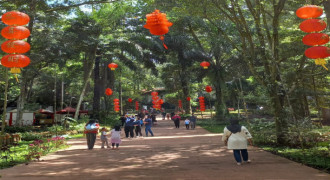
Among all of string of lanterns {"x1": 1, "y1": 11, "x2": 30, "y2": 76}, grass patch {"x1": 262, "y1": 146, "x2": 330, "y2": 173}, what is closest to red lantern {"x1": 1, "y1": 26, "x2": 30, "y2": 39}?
string of lanterns {"x1": 1, "y1": 11, "x2": 30, "y2": 76}

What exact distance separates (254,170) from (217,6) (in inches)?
229

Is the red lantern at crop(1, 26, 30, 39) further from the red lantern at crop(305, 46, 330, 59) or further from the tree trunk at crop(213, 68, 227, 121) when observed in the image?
the tree trunk at crop(213, 68, 227, 121)

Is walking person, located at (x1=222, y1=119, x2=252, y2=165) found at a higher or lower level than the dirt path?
higher

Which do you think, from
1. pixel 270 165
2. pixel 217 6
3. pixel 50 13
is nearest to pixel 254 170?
pixel 270 165

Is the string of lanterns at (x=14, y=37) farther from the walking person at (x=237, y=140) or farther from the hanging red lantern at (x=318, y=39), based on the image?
the hanging red lantern at (x=318, y=39)

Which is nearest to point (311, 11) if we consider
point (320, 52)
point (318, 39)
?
point (318, 39)

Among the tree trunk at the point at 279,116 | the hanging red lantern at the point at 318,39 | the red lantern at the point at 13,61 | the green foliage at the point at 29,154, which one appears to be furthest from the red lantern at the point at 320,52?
the green foliage at the point at 29,154

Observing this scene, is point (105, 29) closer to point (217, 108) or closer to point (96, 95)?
point (96, 95)

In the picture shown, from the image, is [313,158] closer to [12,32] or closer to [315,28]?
[315,28]

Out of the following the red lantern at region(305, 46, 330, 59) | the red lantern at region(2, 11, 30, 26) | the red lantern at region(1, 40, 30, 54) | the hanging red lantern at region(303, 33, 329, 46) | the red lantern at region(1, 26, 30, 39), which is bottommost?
the red lantern at region(305, 46, 330, 59)

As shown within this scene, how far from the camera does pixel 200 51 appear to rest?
76.5 feet

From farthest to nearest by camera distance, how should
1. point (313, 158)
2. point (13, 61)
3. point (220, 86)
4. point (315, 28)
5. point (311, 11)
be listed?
point (220, 86) → point (313, 158) → point (13, 61) → point (315, 28) → point (311, 11)

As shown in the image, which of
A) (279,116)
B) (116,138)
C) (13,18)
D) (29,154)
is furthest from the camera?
(116,138)

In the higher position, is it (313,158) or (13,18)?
(13,18)
